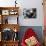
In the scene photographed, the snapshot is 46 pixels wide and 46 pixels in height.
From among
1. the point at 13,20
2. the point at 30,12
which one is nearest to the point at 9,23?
the point at 13,20

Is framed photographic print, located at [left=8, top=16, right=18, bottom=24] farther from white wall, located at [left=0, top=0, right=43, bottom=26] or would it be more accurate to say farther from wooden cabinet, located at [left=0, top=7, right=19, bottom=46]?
white wall, located at [left=0, top=0, right=43, bottom=26]

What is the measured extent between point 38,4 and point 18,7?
0.64 metres

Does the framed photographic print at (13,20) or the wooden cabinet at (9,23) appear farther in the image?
the framed photographic print at (13,20)

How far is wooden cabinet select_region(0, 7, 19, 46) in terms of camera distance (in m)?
4.90

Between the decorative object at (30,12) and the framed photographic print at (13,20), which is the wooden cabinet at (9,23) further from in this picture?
the decorative object at (30,12)

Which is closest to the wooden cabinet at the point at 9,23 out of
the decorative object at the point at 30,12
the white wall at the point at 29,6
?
the white wall at the point at 29,6

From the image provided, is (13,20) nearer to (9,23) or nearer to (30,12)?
(9,23)

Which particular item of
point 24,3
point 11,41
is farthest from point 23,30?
point 24,3

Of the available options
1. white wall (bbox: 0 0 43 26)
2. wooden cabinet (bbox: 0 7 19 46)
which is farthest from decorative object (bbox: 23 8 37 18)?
wooden cabinet (bbox: 0 7 19 46)

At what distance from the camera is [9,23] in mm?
5008

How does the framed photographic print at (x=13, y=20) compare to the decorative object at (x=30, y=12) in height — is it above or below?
below

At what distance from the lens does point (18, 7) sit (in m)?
4.93

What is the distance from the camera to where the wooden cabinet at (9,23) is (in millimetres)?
4897

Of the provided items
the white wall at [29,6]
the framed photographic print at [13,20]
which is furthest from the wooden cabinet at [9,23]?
the white wall at [29,6]
